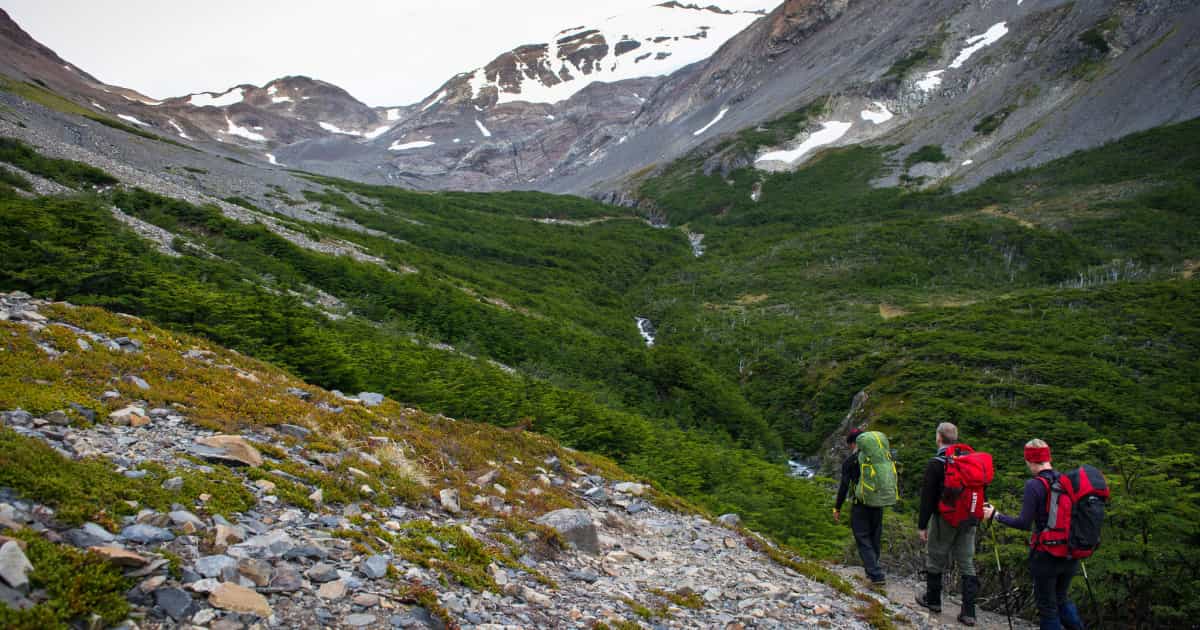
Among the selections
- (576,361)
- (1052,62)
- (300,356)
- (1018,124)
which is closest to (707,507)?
(300,356)

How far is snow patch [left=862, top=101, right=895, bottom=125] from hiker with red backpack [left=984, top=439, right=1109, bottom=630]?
310ft

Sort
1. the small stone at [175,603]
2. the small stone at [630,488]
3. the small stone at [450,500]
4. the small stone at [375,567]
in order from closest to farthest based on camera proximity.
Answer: the small stone at [175,603] → the small stone at [375,567] → the small stone at [450,500] → the small stone at [630,488]

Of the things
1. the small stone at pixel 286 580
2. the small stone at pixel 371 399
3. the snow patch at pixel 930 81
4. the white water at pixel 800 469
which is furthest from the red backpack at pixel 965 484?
the snow patch at pixel 930 81

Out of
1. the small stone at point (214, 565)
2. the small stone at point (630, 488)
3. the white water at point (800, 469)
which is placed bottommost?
the white water at point (800, 469)

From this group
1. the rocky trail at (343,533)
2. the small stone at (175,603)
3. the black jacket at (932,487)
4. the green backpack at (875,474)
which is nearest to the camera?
the small stone at (175,603)

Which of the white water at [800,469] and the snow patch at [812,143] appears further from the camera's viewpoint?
the snow patch at [812,143]

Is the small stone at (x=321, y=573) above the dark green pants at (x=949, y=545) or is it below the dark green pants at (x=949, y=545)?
above

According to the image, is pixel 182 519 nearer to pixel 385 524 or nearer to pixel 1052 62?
pixel 385 524

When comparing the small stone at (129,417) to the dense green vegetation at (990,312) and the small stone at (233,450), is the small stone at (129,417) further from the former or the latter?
the dense green vegetation at (990,312)

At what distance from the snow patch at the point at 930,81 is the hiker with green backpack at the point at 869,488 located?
96.4m

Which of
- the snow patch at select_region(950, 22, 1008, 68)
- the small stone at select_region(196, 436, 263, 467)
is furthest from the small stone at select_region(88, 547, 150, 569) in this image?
the snow patch at select_region(950, 22, 1008, 68)

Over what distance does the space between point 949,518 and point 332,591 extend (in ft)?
23.8

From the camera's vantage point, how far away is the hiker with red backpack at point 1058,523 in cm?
625

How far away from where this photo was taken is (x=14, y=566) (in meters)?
3.12
